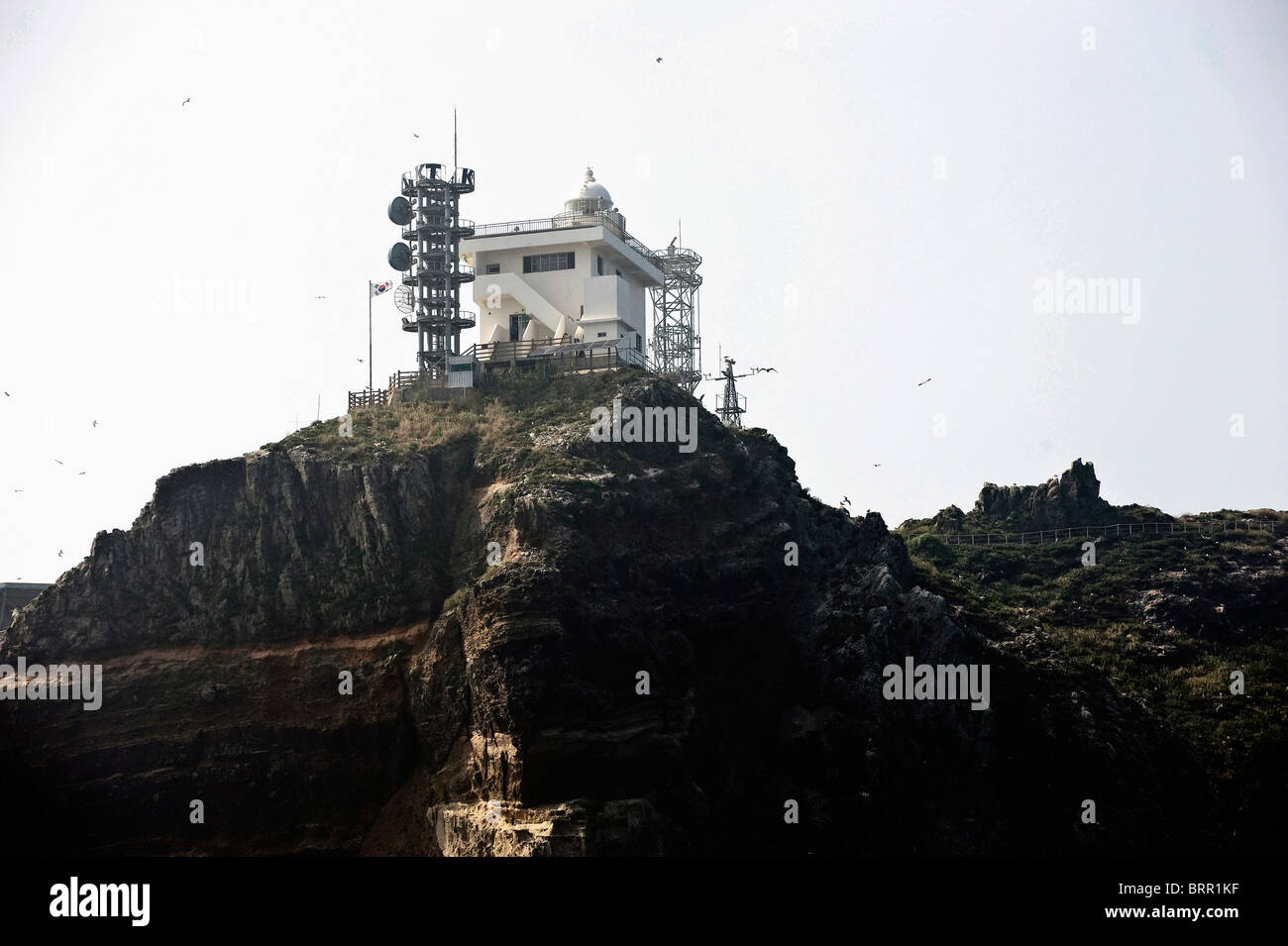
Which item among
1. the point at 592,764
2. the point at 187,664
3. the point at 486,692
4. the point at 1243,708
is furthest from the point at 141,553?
the point at 1243,708

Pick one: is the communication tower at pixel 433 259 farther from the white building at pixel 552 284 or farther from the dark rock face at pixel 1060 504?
the dark rock face at pixel 1060 504

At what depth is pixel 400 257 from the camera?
98812 millimetres

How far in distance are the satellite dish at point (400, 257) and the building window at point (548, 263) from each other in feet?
19.8

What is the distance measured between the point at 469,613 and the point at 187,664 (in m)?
13.4

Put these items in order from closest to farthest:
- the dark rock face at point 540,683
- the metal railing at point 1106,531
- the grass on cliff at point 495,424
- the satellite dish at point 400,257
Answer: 1. the dark rock face at point 540,683
2. the grass on cliff at point 495,424
3. the satellite dish at point 400,257
4. the metal railing at point 1106,531

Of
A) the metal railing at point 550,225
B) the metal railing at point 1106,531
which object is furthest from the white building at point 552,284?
the metal railing at point 1106,531

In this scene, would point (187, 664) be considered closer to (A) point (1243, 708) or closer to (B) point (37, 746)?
(B) point (37, 746)

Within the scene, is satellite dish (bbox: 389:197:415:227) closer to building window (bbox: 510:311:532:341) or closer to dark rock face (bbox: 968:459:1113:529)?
building window (bbox: 510:311:532:341)

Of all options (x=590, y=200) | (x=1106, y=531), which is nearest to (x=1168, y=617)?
(x=1106, y=531)

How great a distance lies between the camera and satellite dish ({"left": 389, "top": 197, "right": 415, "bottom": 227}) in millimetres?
A: 99000

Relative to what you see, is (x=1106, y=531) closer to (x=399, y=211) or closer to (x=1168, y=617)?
Result: (x=1168, y=617)

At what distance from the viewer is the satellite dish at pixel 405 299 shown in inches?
3927

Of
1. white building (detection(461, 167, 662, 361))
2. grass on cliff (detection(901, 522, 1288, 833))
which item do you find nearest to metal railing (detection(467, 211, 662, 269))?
white building (detection(461, 167, 662, 361))

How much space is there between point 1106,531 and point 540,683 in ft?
202
